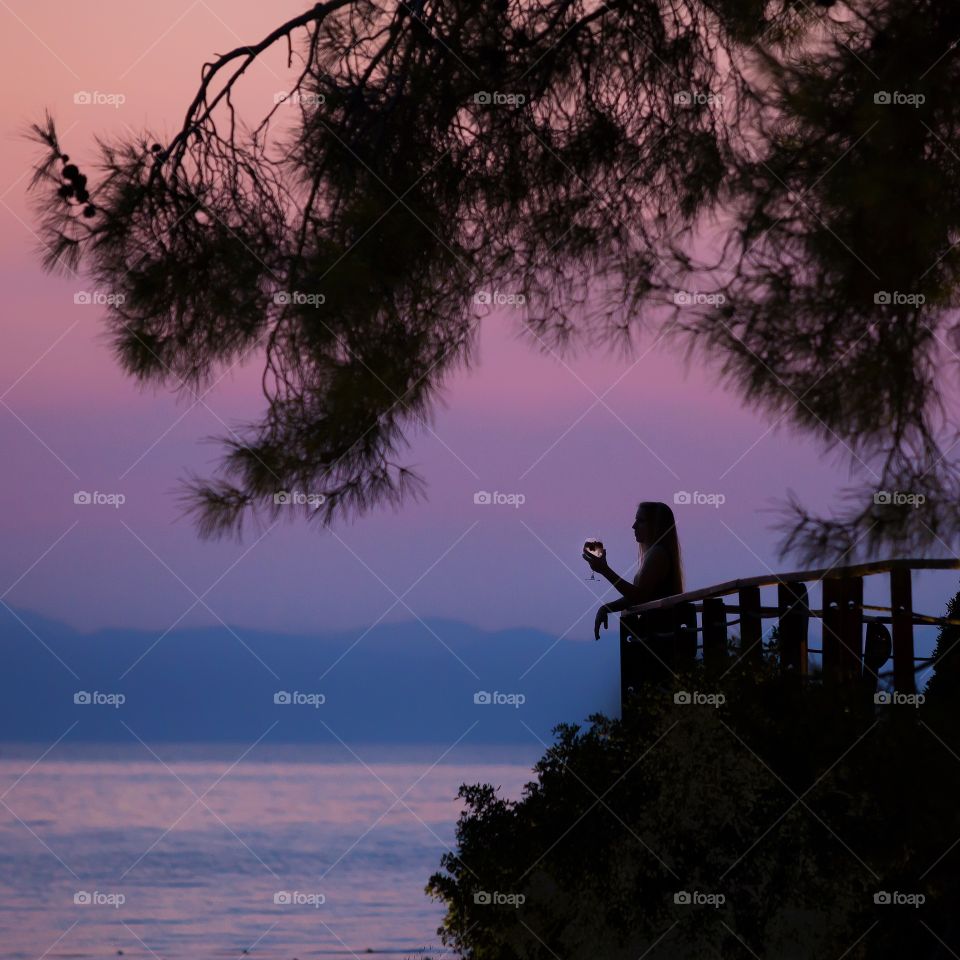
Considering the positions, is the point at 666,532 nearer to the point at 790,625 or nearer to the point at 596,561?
the point at 596,561

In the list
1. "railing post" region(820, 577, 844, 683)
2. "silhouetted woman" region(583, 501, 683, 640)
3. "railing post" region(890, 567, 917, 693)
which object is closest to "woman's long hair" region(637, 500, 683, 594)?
"silhouetted woman" region(583, 501, 683, 640)

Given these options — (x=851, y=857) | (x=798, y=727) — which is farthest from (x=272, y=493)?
(x=851, y=857)

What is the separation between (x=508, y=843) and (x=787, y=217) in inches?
96.6

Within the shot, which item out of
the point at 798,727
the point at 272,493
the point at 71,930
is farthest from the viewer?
the point at 71,930

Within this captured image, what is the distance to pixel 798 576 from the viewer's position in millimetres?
4605

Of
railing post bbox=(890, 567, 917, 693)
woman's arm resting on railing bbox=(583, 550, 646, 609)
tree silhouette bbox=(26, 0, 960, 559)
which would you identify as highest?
tree silhouette bbox=(26, 0, 960, 559)

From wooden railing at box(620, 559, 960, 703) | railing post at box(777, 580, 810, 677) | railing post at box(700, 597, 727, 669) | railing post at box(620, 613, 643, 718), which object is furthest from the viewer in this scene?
railing post at box(620, 613, 643, 718)

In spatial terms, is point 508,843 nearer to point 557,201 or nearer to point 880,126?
point 557,201

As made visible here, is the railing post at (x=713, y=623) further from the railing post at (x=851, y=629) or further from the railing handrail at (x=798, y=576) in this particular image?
the railing post at (x=851, y=629)

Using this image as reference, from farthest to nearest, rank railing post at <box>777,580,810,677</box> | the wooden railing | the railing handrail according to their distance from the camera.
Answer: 1. railing post at <box>777,580,810,677</box>
2. the wooden railing
3. the railing handrail

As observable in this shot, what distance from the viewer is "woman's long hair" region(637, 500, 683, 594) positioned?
5.70 meters

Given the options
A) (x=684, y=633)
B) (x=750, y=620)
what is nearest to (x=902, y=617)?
(x=750, y=620)

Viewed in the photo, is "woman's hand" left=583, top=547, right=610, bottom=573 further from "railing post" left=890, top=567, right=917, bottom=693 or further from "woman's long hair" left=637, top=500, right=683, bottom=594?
"railing post" left=890, top=567, right=917, bottom=693

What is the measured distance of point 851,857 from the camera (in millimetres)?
4363
